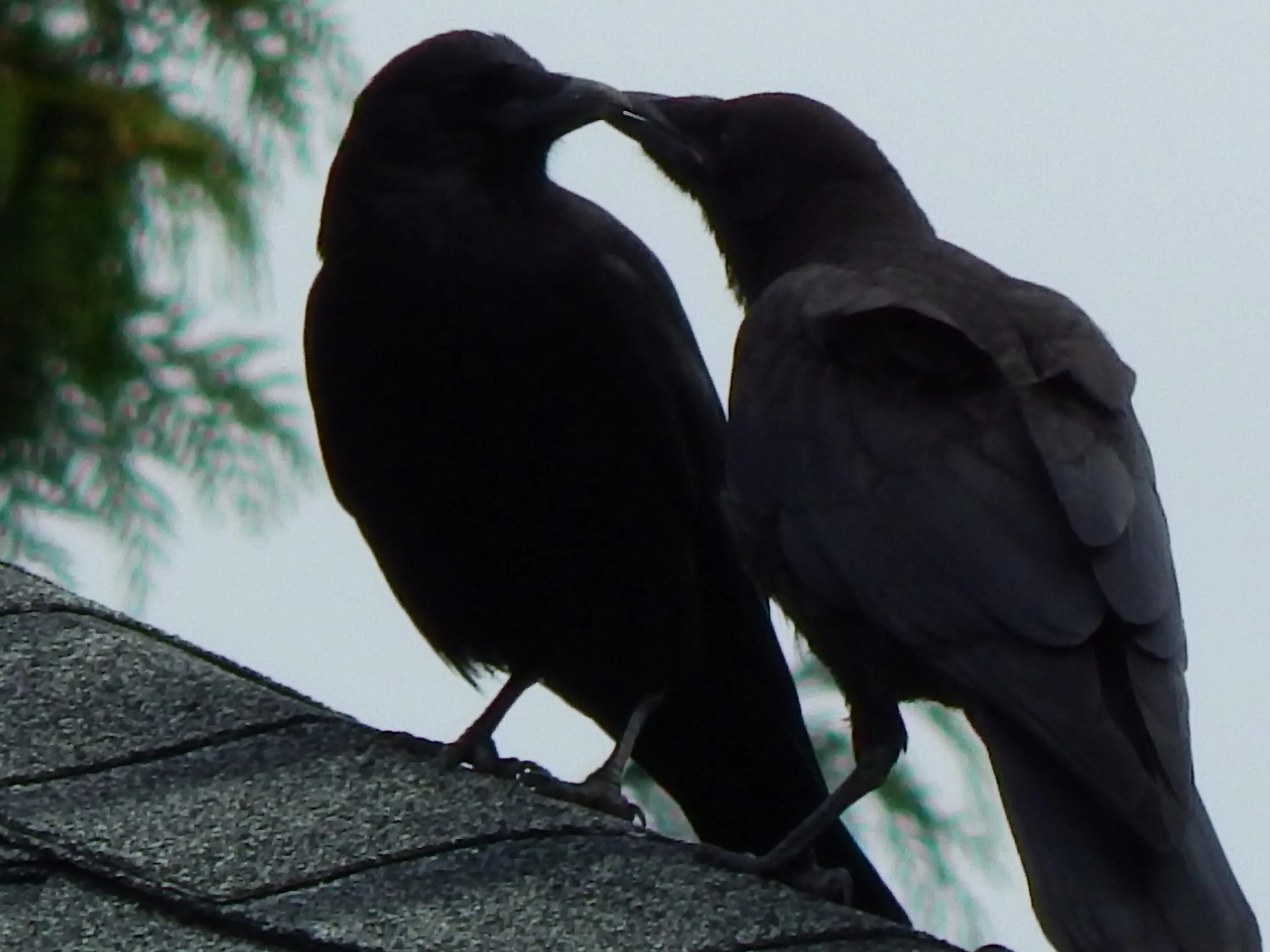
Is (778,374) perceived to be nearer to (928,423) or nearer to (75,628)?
(928,423)

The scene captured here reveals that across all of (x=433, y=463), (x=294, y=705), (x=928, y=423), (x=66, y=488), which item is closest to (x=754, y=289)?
(x=433, y=463)

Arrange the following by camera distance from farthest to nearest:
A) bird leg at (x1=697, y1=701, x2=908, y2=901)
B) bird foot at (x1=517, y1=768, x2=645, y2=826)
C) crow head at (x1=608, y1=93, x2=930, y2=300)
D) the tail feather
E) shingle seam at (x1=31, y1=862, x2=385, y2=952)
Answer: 1. crow head at (x1=608, y1=93, x2=930, y2=300)
2. bird foot at (x1=517, y1=768, x2=645, y2=826)
3. bird leg at (x1=697, y1=701, x2=908, y2=901)
4. the tail feather
5. shingle seam at (x1=31, y1=862, x2=385, y2=952)

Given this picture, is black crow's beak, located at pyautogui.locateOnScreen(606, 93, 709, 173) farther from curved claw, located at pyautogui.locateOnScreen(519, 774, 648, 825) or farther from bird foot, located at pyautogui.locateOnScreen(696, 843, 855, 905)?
bird foot, located at pyautogui.locateOnScreen(696, 843, 855, 905)

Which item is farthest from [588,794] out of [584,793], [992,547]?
[992,547]

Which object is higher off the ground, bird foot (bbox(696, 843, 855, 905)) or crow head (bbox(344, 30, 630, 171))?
crow head (bbox(344, 30, 630, 171))

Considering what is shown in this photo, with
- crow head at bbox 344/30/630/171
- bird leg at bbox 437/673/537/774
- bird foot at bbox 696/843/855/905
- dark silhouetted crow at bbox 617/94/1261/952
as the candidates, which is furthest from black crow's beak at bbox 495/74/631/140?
bird foot at bbox 696/843/855/905

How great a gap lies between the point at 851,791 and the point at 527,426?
2.95 feet

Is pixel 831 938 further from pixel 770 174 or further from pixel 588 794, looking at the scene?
pixel 770 174

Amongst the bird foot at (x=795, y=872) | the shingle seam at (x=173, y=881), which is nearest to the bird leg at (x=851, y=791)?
the bird foot at (x=795, y=872)

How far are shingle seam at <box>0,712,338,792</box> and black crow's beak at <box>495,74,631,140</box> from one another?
146 centimetres

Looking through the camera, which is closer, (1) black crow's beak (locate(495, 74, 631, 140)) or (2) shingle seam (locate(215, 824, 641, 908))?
(2) shingle seam (locate(215, 824, 641, 908))

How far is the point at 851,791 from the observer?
4062 millimetres

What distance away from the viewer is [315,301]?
4723mm

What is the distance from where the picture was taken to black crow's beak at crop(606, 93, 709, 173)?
197 inches
